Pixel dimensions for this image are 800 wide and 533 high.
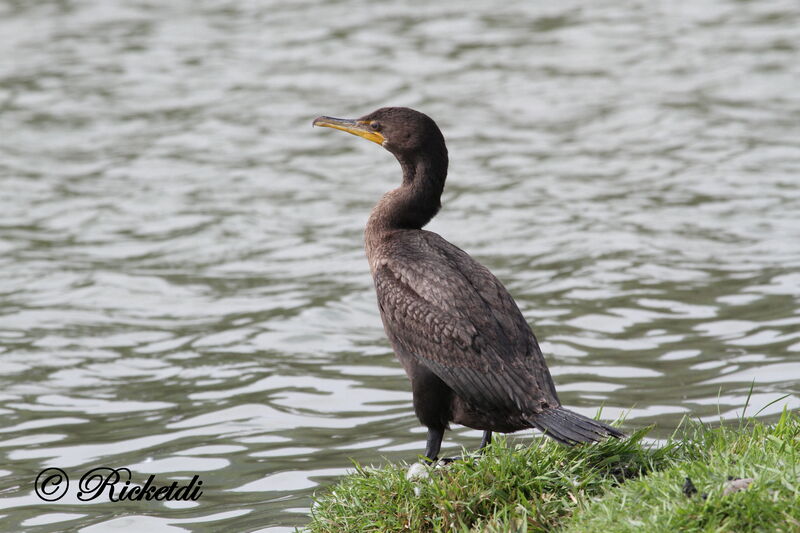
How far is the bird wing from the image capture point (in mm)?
5820

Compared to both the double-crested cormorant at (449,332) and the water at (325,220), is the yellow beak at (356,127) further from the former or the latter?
the water at (325,220)

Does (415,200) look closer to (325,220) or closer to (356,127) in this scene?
(356,127)

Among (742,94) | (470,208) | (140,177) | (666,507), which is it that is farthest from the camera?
(742,94)

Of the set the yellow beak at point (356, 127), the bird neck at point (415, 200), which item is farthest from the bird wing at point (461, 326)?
the yellow beak at point (356, 127)

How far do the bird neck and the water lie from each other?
4.87ft

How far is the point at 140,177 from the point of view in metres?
14.5

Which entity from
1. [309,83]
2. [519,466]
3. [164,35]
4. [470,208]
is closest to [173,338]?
[470,208]

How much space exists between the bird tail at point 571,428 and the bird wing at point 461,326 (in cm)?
12

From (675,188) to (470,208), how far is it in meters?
2.20

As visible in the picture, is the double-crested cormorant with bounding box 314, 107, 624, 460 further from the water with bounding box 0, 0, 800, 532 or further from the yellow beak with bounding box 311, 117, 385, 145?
the water with bounding box 0, 0, 800, 532

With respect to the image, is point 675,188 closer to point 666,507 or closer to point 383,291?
point 383,291

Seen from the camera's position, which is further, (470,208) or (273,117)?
(273,117)

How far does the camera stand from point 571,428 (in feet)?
17.8

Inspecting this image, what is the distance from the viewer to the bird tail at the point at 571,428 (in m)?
5.35
